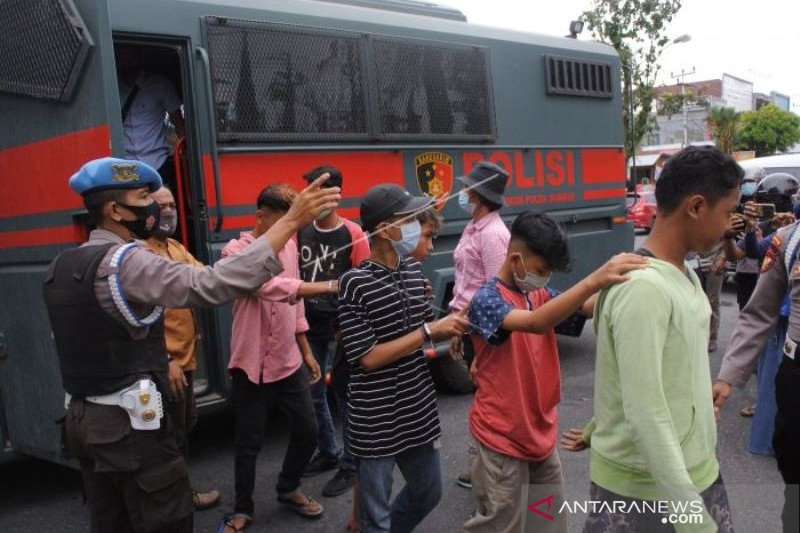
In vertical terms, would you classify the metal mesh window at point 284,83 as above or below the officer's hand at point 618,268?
above

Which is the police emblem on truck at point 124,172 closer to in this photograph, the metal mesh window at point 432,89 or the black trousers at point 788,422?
the black trousers at point 788,422

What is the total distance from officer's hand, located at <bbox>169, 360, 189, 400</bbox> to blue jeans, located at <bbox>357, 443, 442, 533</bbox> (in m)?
1.08

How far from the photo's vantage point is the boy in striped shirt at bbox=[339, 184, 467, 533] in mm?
2639

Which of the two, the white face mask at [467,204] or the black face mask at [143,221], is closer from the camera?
the black face mask at [143,221]

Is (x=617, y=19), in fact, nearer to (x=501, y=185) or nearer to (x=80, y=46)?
(x=501, y=185)

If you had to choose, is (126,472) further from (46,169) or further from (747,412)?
(747,412)

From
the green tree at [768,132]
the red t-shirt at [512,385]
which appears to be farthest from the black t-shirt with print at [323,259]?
the green tree at [768,132]

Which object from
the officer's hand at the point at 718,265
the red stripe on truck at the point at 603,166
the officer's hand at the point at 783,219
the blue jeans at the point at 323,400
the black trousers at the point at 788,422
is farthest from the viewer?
the red stripe on truck at the point at 603,166

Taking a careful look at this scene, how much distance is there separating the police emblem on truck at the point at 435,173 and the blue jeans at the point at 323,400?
1617 mm

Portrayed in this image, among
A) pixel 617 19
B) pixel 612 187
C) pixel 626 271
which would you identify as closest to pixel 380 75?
pixel 612 187

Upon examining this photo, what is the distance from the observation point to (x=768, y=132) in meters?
40.8

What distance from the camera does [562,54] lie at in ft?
21.1

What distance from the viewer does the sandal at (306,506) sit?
12.5 ft

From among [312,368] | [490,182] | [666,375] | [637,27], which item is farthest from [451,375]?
[637,27]
